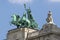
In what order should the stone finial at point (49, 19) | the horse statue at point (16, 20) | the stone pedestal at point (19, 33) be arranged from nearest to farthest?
1. the stone finial at point (49, 19)
2. the stone pedestal at point (19, 33)
3. the horse statue at point (16, 20)

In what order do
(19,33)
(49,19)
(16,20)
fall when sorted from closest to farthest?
(49,19) < (19,33) < (16,20)

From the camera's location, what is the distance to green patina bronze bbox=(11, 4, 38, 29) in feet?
232

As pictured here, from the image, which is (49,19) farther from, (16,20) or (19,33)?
(16,20)

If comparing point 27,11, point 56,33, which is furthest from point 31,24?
point 56,33

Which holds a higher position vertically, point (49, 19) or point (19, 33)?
point (49, 19)

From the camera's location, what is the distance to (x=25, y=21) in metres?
70.9

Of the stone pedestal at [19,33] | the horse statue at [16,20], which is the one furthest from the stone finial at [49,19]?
the horse statue at [16,20]

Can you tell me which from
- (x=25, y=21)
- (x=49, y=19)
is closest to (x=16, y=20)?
(x=25, y=21)

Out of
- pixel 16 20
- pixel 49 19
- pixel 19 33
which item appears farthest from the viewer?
pixel 16 20

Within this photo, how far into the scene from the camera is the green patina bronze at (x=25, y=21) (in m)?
70.8

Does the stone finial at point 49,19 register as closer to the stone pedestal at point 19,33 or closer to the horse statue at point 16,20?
the stone pedestal at point 19,33

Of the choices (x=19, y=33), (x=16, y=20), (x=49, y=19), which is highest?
(x=49, y=19)

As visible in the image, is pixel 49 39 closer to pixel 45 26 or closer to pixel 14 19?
pixel 45 26

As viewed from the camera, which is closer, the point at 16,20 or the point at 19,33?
the point at 19,33
